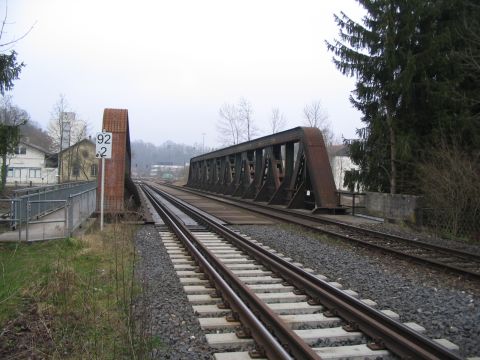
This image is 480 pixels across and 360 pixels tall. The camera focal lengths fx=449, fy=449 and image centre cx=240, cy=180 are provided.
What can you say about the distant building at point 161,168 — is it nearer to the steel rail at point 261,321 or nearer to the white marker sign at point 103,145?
the white marker sign at point 103,145

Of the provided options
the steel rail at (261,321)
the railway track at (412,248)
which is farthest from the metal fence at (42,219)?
the railway track at (412,248)

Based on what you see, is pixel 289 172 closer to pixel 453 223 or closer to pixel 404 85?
pixel 404 85

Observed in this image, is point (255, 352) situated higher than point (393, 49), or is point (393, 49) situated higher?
point (393, 49)

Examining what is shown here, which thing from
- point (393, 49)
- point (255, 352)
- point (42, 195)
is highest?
point (393, 49)

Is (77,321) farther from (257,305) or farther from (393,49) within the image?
(393,49)

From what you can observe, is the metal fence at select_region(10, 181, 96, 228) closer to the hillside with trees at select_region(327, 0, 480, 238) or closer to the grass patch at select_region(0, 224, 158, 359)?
the grass patch at select_region(0, 224, 158, 359)

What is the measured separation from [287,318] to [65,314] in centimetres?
268

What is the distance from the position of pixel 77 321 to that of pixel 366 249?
7.47 metres

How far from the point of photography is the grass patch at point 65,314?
4363 mm

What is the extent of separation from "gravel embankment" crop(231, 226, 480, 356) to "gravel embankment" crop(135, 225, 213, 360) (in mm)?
2662

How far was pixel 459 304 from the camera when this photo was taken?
6441 mm

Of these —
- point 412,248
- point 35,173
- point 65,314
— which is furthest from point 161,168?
point 65,314

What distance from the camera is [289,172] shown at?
72.0 feet

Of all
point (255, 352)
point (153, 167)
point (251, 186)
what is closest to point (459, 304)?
point (255, 352)
